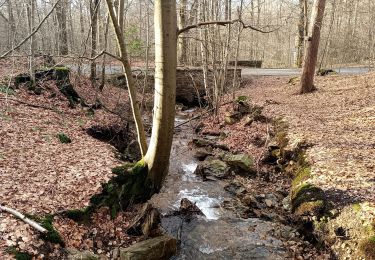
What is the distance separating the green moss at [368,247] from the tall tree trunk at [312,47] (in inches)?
432

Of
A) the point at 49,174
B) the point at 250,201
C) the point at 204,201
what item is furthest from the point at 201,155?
the point at 49,174

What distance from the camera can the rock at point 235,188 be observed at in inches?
339

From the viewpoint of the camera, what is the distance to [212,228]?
698 centimetres

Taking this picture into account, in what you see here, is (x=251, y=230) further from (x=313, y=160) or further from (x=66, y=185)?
(x=66, y=185)

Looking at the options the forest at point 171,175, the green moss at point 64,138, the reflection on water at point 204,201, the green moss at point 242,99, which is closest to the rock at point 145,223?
the forest at point 171,175

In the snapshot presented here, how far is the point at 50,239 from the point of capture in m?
5.11

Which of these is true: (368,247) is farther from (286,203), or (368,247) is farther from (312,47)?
(312,47)

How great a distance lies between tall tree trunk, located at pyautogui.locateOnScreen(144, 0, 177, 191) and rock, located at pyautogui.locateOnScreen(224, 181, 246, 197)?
6.85ft

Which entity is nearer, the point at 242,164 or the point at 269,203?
the point at 269,203

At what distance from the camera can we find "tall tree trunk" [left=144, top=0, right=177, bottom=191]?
626 cm

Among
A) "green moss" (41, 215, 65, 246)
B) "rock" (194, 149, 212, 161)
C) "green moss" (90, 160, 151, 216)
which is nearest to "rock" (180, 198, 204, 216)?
"green moss" (90, 160, 151, 216)

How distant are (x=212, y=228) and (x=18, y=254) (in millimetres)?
3807

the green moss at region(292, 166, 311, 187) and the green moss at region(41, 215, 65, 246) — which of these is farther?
the green moss at region(292, 166, 311, 187)

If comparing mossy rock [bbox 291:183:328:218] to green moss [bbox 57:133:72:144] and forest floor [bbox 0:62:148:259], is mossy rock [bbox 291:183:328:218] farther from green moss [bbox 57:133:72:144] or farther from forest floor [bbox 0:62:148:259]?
green moss [bbox 57:133:72:144]
